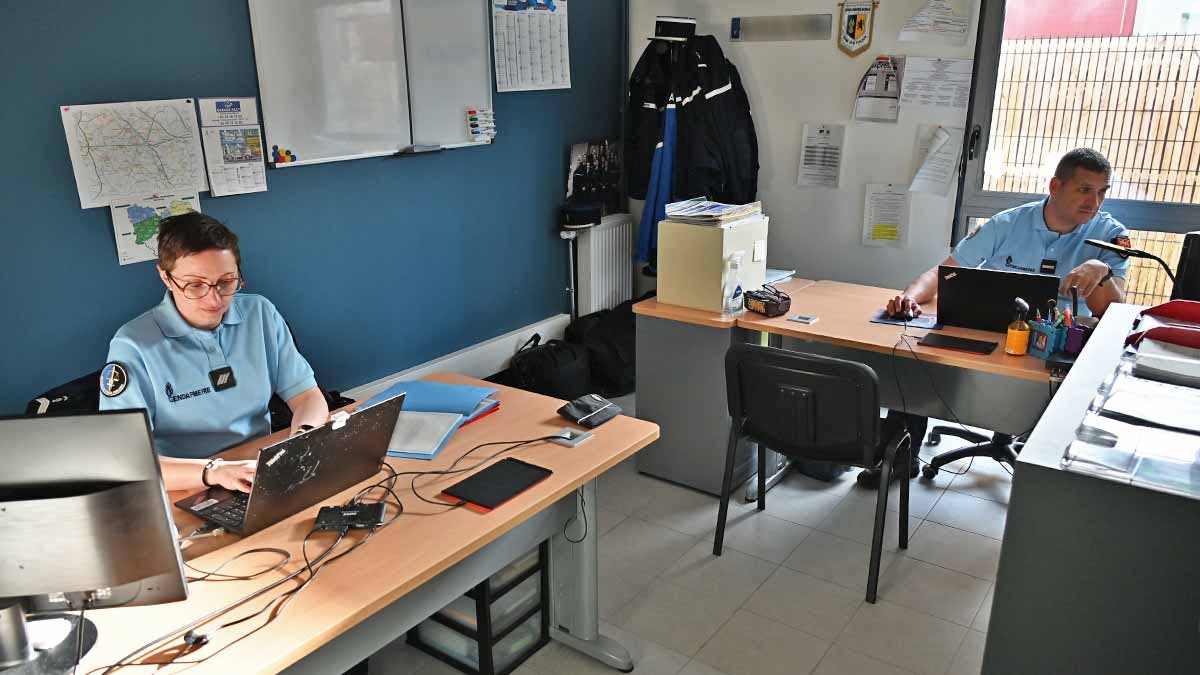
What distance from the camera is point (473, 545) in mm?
1734

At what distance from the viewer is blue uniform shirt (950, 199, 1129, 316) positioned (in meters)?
3.23

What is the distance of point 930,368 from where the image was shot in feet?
10.1

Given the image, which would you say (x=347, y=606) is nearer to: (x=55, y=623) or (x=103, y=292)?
(x=55, y=623)

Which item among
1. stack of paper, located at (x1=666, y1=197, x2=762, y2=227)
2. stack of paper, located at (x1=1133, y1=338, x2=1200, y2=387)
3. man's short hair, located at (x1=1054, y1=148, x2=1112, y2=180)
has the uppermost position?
man's short hair, located at (x1=1054, y1=148, x2=1112, y2=180)

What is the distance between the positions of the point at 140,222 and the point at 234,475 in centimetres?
156

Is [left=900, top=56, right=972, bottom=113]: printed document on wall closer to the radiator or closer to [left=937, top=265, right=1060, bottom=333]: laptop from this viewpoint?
[left=937, top=265, right=1060, bottom=333]: laptop

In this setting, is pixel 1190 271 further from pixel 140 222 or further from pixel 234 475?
pixel 140 222

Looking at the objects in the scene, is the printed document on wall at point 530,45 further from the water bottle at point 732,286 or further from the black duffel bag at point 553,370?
the water bottle at point 732,286

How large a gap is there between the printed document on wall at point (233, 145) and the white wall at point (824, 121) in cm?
258

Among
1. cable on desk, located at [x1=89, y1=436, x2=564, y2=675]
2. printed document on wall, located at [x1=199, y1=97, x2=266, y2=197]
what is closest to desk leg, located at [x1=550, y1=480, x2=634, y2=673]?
cable on desk, located at [x1=89, y1=436, x2=564, y2=675]

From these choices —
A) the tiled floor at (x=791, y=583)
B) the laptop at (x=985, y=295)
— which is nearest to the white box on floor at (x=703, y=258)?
the laptop at (x=985, y=295)

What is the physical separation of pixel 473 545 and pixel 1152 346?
1449mm

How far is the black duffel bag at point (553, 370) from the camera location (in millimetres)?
4359

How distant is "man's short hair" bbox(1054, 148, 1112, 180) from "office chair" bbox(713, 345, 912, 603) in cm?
123
